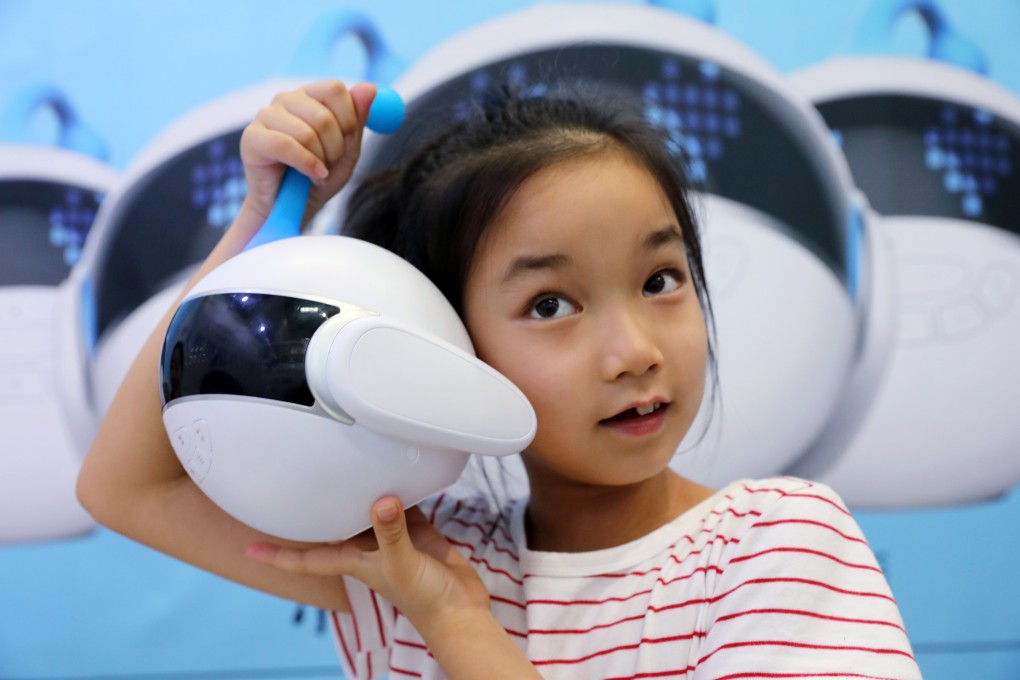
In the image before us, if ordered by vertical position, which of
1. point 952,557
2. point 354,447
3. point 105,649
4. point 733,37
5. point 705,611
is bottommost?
point 105,649

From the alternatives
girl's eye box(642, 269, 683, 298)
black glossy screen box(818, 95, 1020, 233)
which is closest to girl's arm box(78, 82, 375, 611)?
girl's eye box(642, 269, 683, 298)

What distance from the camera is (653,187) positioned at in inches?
25.6

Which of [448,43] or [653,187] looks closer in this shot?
[653,187]

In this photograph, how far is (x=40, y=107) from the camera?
1215 mm

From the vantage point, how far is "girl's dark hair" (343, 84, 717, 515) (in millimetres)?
660

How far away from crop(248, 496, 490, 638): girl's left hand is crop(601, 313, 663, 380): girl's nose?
159 mm

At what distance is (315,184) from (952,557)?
0.85 meters

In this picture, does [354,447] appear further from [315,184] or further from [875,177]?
[875,177]

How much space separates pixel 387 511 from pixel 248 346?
4.9 inches

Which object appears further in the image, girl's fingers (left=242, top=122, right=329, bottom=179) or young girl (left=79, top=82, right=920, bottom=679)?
girl's fingers (left=242, top=122, right=329, bottom=179)

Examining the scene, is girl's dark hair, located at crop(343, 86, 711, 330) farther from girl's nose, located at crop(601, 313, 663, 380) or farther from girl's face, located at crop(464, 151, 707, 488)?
girl's nose, located at crop(601, 313, 663, 380)

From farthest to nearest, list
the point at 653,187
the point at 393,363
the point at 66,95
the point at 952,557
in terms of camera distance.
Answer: the point at 66,95, the point at 952,557, the point at 653,187, the point at 393,363

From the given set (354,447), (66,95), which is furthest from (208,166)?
(354,447)

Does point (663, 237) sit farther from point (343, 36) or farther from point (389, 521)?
point (343, 36)
